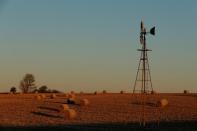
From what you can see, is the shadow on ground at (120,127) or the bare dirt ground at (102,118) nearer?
the shadow on ground at (120,127)

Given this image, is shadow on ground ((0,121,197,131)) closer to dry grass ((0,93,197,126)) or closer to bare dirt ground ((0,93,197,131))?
bare dirt ground ((0,93,197,131))

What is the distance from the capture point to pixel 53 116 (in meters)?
44.3

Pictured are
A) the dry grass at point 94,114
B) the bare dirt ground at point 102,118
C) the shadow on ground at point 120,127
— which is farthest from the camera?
the dry grass at point 94,114

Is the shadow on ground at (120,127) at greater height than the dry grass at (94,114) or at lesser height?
lesser

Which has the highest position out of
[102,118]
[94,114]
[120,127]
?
[94,114]

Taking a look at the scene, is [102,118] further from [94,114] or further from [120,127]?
[120,127]

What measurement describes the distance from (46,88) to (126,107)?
7395 cm

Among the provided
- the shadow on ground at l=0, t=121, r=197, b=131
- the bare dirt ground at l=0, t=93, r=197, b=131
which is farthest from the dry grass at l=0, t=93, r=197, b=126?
the shadow on ground at l=0, t=121, r=197, b=131

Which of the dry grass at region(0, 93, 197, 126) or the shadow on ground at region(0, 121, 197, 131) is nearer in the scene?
the shadow on ground at region(0, 121, 197, 131)

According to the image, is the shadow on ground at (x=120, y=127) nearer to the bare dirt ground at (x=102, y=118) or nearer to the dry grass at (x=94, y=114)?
the bare dirt ground at (x=102, y=118)

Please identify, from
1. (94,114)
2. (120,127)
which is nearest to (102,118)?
(94,114)

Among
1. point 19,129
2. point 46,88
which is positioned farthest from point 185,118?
point 46,88

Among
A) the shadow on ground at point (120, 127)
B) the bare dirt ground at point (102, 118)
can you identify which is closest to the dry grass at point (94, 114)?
the bare dirt ground at point (102, 118)

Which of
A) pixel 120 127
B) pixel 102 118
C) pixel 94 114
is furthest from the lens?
pixel 94 114
